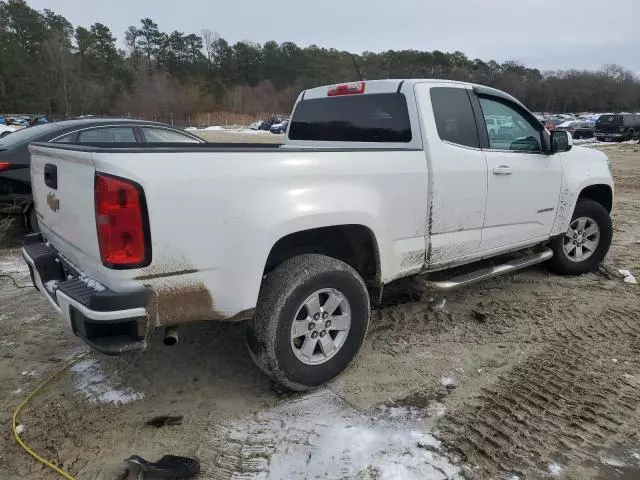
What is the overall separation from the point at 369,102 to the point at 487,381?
7.48ft

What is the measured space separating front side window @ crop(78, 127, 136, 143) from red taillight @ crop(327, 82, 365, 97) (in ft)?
11.7

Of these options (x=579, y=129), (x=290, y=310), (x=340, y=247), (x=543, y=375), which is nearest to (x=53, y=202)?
(x=290, y=310)

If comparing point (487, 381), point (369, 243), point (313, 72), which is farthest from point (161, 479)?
point (313, 72)

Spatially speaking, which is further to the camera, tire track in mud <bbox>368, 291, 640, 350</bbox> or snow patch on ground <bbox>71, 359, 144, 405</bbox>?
tire track in mud <bbox>368, 291, 640, 350</bbox>

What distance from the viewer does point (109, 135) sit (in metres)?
6.87

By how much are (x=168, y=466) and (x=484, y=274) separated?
2825 millimetres

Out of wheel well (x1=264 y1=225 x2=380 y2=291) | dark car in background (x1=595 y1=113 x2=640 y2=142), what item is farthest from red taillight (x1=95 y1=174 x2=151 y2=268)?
dark car in background (x1=595 y1=113 x2=640 y2=142)

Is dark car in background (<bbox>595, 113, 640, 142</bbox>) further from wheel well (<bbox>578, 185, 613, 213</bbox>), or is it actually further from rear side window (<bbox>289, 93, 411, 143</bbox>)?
rear side window (<bbox>289, 93, 411, 143</bbox>)

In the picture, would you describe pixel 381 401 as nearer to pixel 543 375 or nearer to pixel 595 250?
pixel 543 375

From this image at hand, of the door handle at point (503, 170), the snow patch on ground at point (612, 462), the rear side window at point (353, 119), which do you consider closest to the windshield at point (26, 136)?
the rear side window at point (353, 119)

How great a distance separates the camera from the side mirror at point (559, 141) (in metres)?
4.59

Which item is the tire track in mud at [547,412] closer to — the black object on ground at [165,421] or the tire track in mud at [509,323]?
the tire track in mud at [509,323]

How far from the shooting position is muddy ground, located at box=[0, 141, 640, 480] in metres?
2.62

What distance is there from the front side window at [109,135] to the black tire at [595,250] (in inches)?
213
